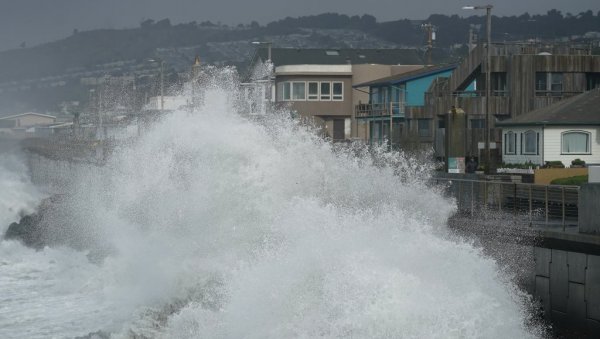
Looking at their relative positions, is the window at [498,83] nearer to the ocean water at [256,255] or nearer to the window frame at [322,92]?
the ocean water at [256,255]

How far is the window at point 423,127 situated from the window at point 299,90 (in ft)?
45.5

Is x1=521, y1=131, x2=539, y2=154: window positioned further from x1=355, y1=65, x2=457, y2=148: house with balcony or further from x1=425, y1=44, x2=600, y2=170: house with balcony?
x1=355, y1=65, x2=457, y2=148: house with balcony

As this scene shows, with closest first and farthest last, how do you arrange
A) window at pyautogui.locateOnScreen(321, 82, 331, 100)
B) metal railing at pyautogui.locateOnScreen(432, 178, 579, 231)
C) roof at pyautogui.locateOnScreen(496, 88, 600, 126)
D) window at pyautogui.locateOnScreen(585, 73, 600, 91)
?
1. metal railing at pyautogui.locateOnScreen(432, 178, 579, 231)
2. roof at pyautogui.locateOnScreen(496, 88, 600, 126)
3. window at pyautogui.locateOnScreen(585, 73, 600, 91)
4. window at pyautogui.locateOnScreen(321, 82, 331, 100)

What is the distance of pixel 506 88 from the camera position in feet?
138

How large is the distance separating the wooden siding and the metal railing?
9.45 meters

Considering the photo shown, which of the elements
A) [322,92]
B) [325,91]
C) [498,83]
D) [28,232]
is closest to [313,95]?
[322,92]

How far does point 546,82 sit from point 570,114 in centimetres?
846

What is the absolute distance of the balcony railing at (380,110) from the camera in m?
54.5

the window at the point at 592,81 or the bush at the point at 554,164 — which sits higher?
the window at the point at 592,81

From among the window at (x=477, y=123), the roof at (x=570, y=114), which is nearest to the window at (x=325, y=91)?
the window at (x=477, y=123)

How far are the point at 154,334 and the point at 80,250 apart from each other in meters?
13.7

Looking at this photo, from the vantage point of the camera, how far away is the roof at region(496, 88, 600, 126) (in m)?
32.7

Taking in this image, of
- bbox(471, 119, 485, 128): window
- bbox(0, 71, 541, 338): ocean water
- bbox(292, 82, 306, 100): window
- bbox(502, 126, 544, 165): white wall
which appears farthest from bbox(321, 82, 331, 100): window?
bbox(0, 71, 541, 338): ocean water

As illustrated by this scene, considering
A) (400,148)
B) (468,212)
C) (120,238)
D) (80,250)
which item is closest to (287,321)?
(468,212)
